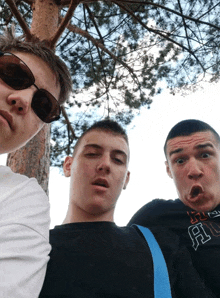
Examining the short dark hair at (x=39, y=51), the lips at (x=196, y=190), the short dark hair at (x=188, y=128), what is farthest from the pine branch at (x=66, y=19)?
the lips at (x=196, y=190)

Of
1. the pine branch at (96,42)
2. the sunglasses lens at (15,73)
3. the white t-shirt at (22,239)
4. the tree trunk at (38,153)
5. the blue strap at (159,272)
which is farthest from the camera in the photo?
the pine branch at (96,42)

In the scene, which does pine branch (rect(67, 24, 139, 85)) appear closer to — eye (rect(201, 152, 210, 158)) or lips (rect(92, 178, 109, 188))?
eye (rect(201, 152, 210, 158))

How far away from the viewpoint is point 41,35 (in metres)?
2.63

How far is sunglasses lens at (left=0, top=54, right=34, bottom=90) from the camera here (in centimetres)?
115

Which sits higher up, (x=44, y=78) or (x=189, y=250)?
(x=44, y=78)

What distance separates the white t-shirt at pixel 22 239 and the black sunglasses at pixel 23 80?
0.46 m

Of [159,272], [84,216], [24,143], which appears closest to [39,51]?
[24,143]

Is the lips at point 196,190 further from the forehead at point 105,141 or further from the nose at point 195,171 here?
the forehead at point 105,141

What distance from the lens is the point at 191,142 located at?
179cm

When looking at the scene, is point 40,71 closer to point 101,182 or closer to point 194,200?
point 101,182

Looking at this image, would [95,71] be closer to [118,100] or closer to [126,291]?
[118,100]

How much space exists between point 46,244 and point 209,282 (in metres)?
0.86

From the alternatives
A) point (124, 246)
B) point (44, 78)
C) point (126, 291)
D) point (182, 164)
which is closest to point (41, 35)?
point (44, 78)

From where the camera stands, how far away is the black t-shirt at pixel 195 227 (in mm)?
1275
